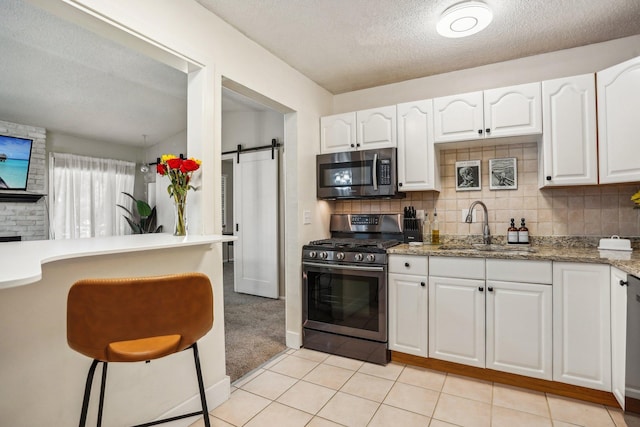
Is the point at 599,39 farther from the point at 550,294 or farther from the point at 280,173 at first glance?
the point at 280,173

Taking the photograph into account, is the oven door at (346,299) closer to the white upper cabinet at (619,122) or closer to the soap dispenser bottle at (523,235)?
the soap dispenser bottle at (523,235)

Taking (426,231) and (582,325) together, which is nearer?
(582,325)

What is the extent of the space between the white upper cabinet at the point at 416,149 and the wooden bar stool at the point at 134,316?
2052mm

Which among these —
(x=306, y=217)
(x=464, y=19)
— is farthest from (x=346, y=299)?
(x=464, y=19)

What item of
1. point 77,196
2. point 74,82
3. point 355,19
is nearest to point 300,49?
point 355,19

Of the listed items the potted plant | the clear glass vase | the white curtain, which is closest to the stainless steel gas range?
the clear glass vase

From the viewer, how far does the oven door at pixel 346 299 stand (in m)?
2.59

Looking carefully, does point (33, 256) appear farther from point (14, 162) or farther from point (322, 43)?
point (14, 162)

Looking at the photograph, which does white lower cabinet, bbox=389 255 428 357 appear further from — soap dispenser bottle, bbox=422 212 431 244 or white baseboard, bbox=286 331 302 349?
white baseboard, bbox=286 331 302 349

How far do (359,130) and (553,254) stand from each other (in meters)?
1.80

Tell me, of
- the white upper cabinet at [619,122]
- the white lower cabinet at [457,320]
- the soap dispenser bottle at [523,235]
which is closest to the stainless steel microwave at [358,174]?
the white lower cabinet at [457,320]

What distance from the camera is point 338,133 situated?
315cm

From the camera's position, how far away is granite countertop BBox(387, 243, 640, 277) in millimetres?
1873

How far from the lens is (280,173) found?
14.8 feet
